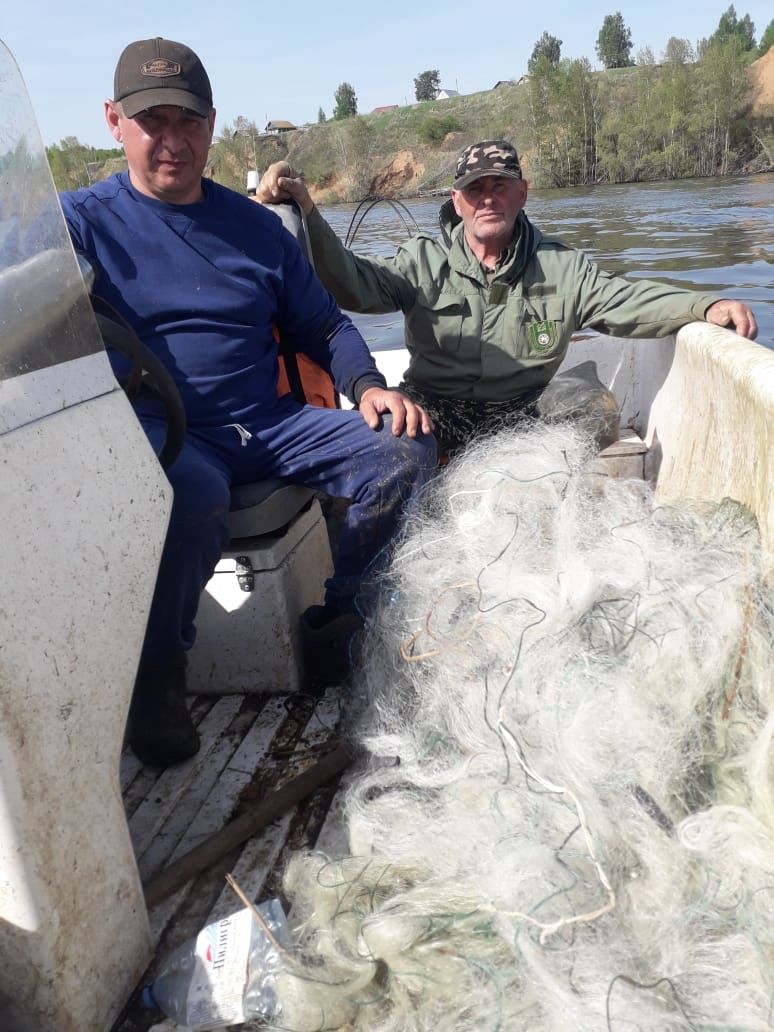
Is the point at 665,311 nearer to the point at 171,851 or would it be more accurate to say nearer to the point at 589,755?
the point at 589,755

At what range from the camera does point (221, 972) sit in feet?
5.19

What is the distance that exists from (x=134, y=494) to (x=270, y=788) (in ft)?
3.43

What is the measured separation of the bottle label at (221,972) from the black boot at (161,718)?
0.65 metres

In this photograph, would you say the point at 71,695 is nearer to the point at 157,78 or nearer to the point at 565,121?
the point at 157,78

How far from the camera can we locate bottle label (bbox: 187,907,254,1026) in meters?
1.52

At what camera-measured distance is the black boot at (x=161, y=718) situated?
86.5 inches

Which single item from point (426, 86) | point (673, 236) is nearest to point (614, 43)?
point (426, 86)

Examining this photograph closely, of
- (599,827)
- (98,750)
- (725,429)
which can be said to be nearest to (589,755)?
(599,827)

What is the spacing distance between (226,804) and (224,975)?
611 millimetres

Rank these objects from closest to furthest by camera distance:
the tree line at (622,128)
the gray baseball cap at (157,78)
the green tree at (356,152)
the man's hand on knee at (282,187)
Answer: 1. the gray baseball cap at (157,78)
2. the man's hand on knee at (282,187)
3. the tree line at (622,128)
4. the green tree at (356,152)

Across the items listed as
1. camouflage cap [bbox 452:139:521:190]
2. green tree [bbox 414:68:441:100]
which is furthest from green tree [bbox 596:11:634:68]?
camouflage cap [bbox 452:139:521:190]

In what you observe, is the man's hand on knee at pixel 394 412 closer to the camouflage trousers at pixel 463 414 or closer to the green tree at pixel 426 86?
the camouflage trousers at pixel 463 414

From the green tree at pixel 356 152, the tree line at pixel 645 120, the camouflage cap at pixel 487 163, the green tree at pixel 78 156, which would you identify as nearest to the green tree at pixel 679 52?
the tree line at pixel 645 120

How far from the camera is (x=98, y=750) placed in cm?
145
